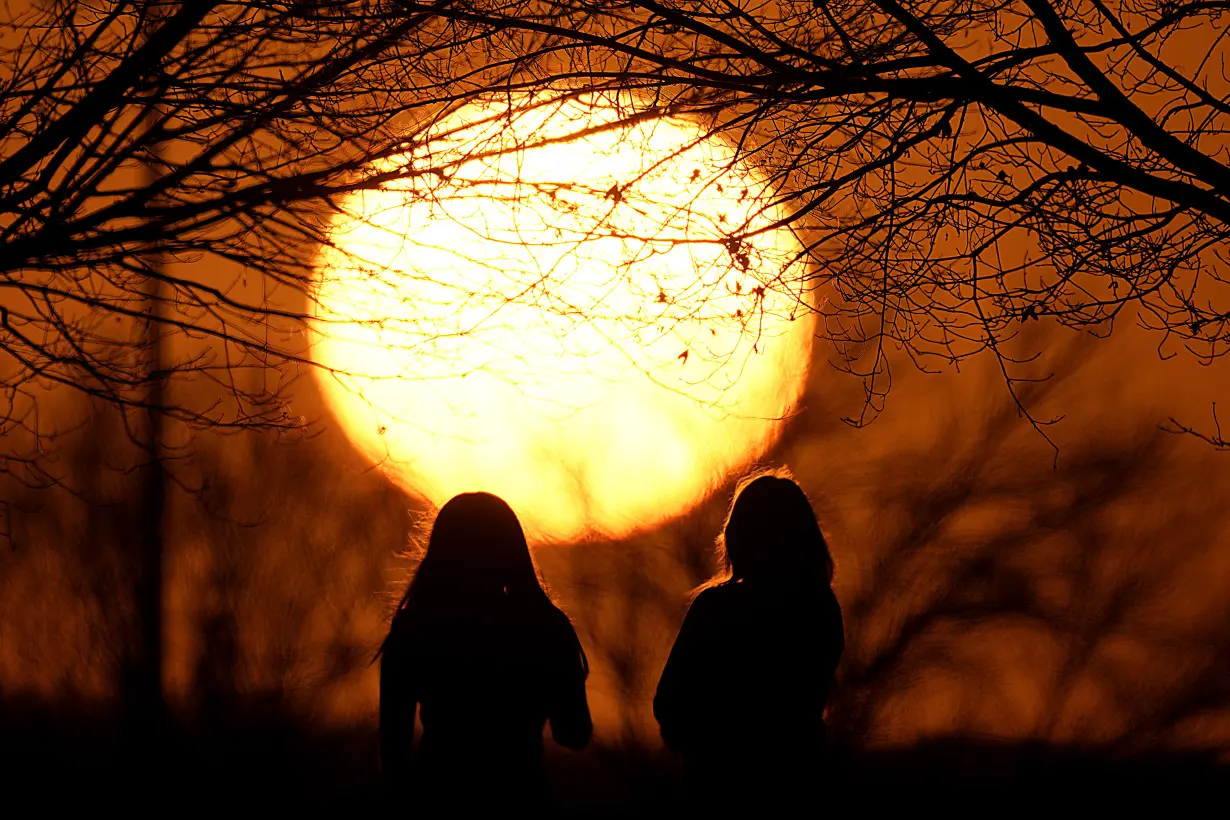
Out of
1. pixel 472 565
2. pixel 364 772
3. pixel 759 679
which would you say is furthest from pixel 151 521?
pixel 759 679

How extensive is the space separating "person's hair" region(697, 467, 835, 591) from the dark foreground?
523 centimetres

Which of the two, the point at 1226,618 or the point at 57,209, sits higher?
the point at 57,209

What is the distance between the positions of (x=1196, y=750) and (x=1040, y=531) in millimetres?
2432

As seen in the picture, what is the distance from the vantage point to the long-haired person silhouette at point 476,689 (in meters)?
4.11

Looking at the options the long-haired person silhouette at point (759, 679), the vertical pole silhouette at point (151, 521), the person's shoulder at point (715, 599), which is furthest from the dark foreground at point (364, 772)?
the person's shoulder at point (715, 599)

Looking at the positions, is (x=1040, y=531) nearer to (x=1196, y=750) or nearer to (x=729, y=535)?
(x=1196, y=750)

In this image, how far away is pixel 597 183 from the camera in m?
5.96

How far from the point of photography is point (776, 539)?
402cm

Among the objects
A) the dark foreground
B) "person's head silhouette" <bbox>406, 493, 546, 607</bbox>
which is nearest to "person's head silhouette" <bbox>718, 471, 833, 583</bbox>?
"person's head silhouette" <bbox>406, 493, 546, 607</bbox>

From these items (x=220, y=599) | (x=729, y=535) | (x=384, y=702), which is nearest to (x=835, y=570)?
(x=729, y=535)

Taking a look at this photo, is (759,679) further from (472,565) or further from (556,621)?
(472,565)

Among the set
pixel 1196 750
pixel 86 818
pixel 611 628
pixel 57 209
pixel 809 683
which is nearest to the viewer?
pixel 809 683


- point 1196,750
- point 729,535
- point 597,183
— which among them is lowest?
point 1196,750

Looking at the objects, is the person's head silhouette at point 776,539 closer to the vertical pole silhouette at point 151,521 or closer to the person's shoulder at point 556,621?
the person's shoulder at point 556,621
